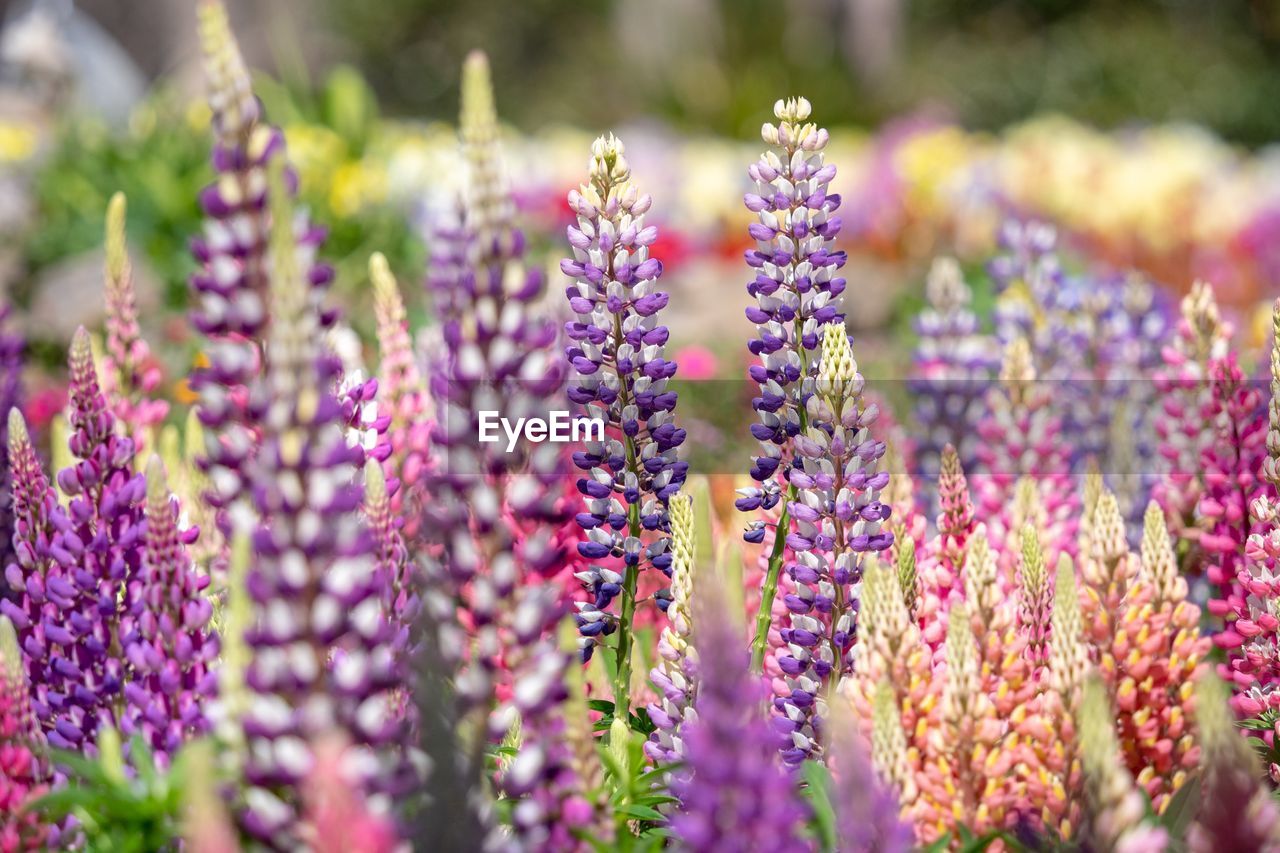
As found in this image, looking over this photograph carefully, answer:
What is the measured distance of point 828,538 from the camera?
254 centimetres

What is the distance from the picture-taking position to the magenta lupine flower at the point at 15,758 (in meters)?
2.03

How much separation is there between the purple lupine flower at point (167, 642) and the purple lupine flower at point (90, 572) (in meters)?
0.15

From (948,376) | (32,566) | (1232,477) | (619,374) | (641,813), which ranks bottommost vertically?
(641,813)

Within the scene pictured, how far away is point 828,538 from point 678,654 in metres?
0.35

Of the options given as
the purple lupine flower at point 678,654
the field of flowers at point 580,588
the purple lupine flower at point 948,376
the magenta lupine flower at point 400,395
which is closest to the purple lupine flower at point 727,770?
the field of flowers at point 580,588

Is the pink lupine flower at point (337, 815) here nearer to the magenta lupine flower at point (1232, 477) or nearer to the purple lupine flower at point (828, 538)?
the purple lupine flower at point (828, 538)

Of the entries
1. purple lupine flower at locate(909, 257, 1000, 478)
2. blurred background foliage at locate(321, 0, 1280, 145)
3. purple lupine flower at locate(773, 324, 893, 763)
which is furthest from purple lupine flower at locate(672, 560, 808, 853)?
blurred background foliage at locate(321, 0, 1280, 145)

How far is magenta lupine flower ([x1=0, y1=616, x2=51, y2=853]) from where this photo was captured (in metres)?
2.03

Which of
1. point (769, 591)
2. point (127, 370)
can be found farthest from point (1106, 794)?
point (127, 370)

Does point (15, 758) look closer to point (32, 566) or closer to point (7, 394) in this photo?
point (32, 566)

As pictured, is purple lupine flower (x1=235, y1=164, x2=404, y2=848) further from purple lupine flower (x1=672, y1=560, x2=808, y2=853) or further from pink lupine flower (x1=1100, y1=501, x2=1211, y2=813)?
pink lupine flower (x1=1100, y1=501, x2=1211, y2=813)

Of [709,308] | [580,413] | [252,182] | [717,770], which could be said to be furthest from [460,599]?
[709,308]

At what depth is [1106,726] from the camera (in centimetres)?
178

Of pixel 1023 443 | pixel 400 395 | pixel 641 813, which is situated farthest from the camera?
pixel 1023 443
